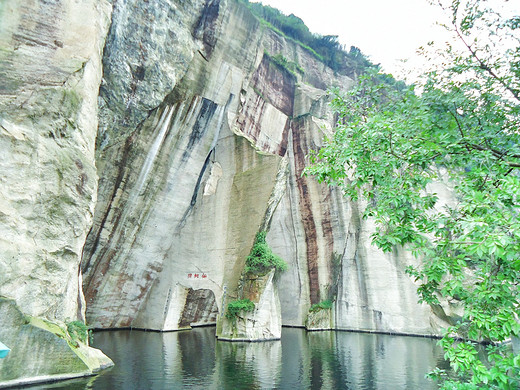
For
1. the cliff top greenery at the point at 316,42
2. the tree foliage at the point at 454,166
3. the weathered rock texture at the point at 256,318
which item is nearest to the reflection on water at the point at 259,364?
the weathered rock texture at the point at 256,318

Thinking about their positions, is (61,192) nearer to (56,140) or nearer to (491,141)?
(56,140)

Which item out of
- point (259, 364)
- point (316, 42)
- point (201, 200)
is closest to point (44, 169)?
point (259, 364)

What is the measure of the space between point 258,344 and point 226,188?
830 cm

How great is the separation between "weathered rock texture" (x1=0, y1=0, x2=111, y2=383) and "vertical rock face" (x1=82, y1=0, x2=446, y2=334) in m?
4.14

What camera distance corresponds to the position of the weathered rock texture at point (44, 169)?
28.8ft

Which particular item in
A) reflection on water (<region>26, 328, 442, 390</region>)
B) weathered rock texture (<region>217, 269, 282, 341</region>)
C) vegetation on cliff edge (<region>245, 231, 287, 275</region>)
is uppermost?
vegetation on cliff edge (<region>245, 231, 287, 275</region>)

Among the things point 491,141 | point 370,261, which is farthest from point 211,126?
point 491,141

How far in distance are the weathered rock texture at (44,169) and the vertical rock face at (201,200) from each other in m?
4.14

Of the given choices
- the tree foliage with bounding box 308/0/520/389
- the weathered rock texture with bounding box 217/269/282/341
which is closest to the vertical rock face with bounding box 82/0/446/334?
the weathered rock texture with bounding box 217/269/282/341

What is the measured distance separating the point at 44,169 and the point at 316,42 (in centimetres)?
3307

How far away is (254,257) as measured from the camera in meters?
18.0

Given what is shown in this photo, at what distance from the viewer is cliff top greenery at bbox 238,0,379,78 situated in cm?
3631

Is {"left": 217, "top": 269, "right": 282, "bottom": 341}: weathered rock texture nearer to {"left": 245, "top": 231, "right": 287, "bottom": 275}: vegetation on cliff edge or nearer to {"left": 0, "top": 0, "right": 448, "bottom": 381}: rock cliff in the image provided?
{"left": 245, "top": 231, "right": 287, "bottom": 275}: vegetation on cliff edge

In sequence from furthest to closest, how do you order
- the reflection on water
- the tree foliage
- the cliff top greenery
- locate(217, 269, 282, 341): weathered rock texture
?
the cliff top greenery < locate(217, 269, 282, 341): weathered rock texture < the reflection on water < the tree foliage
